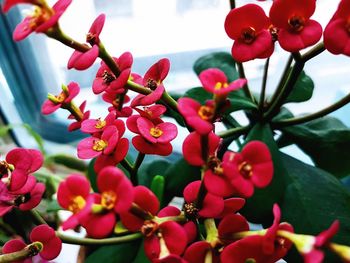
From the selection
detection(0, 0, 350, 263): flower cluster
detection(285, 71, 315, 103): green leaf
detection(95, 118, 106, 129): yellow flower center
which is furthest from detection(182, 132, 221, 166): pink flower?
detection(285, 71, 315, 103): green leaf

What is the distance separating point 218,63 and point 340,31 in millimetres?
256

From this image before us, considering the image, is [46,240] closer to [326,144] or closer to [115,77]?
[115,77]

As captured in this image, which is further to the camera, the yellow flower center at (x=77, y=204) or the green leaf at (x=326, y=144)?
the green leaf at (x=326, y=144)

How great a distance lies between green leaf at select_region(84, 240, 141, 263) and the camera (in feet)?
1.38

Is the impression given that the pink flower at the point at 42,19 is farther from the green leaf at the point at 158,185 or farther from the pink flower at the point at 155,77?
the green leaf at the point at 158,185

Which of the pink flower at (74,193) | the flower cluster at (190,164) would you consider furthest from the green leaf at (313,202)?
the pink flower at (74,193)

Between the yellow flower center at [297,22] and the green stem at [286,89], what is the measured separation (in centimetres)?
4

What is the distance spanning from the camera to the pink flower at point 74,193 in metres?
0.25

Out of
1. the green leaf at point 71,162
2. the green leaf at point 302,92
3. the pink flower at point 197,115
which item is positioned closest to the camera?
the pink flower at point 197,115

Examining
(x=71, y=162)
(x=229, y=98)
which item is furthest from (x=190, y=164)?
(x=71, y=162)

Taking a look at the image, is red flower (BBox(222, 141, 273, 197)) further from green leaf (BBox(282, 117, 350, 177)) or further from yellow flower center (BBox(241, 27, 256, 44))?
green leaf (BBox(282, 117, 350, 177))

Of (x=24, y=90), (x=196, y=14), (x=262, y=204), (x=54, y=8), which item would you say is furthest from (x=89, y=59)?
(x=24, y=90)

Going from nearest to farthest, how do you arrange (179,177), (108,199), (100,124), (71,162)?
(108,199)
(100,124)
(179,177)
(71,162)

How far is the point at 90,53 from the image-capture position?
0.29m
